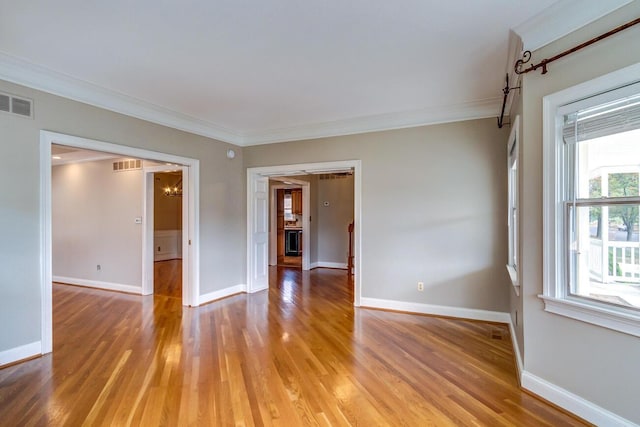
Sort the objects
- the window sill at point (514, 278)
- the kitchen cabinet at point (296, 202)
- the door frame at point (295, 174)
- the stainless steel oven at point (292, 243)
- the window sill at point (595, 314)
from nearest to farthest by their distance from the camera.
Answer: the window sill at point (595, 314) → the window sill at point (514, 278) → the door frame at point (295, 174) → the stainless steel oven at point (292, 243) → the kitchen cabinet at point (296, 202)

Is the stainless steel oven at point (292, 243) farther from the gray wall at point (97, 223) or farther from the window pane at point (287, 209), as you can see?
the gray wall at point (97, 223)

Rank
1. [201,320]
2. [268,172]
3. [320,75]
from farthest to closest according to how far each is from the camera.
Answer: [268,172] → [201,320] → [320,75]

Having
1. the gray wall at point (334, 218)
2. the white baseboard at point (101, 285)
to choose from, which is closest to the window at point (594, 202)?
the white baseboard at point (101, 285)

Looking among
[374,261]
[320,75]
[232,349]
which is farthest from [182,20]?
[374,261]

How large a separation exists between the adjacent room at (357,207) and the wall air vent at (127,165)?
53 millimetres

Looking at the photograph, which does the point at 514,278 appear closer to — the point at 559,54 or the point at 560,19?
the point at 559,54

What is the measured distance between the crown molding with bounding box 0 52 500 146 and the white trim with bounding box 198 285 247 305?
94.0 inches

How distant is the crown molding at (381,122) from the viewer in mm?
3965

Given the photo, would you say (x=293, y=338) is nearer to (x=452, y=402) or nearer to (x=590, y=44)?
(x=452, y=402)

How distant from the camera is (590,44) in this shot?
200 centimetres

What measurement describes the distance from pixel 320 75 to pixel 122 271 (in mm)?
4786

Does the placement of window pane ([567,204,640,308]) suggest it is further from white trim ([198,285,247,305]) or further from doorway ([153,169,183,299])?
doorway ([153,169,183,299])

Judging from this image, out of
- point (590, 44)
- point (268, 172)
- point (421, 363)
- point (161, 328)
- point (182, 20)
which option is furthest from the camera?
point (268, 172)

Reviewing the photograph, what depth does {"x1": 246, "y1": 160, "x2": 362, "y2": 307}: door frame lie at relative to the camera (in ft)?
15.4
